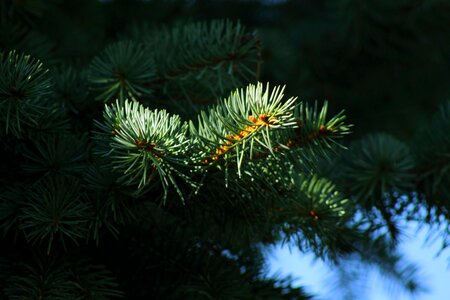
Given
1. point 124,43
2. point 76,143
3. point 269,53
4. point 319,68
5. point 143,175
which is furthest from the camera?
point 319,68

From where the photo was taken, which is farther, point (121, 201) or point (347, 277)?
point (347, 277)

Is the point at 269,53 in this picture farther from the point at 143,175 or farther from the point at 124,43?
the point at 143,175

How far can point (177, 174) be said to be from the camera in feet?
2.27

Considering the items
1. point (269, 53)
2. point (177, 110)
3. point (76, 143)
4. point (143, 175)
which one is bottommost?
point (143, 175)

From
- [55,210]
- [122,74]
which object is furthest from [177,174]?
[122,74]

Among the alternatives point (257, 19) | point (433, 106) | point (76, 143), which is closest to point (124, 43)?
point (76, 143)

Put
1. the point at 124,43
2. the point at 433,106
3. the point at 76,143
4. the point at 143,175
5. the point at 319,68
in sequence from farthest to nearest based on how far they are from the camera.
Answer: the point at 433,106 < the point at 319,68 < the point at 124,43 < the point at 76,143 < the point at 143,175

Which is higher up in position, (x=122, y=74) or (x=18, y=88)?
(x=122, y=74)

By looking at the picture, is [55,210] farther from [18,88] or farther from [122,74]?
[122,74]

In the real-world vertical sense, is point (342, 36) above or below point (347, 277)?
above

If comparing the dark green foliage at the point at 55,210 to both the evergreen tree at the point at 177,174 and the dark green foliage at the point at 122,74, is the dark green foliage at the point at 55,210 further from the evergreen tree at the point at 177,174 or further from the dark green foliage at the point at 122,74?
the dark green foliage at the point at 122,74

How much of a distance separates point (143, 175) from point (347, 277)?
99 cm

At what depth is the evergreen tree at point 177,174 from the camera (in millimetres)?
696

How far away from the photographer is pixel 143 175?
0.67 meters
